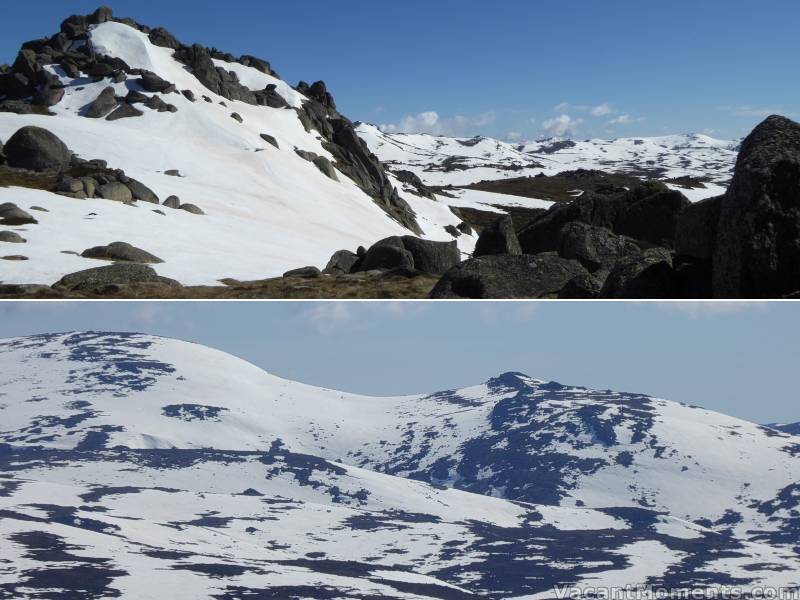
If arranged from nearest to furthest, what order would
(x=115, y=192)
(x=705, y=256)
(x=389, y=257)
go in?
(x=705, y=256) → (x=389, y=257) → (x=115, y=192)

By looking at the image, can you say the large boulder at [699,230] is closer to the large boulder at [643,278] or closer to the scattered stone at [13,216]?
the large boulder at [643,278]

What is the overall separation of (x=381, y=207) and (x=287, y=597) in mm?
107985

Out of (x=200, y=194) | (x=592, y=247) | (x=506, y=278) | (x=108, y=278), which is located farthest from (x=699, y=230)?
(x=200, y=194)

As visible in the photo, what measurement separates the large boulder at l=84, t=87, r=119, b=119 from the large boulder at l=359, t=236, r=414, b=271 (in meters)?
76.5

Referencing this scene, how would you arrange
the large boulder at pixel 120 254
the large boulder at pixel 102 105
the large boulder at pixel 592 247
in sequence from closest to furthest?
the large boulder at pixel 592 247 < the large boulder at pixel 120 254 < the large boulder at pixel 102 105

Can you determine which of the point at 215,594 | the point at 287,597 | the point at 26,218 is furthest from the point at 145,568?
the point at 26,218

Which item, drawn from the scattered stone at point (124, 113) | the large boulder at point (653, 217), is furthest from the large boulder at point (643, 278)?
the scattered stone at point (124, 113)

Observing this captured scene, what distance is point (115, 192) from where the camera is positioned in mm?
75375

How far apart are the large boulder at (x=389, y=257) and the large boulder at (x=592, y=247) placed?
1073cm

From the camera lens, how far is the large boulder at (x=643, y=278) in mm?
28781

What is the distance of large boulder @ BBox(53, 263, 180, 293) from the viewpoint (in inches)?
1555

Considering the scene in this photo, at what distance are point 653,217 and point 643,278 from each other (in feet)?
80.5

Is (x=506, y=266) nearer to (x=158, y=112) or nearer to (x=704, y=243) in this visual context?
(x=704, y=243)

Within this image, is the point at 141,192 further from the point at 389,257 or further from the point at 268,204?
the point at 389,257
